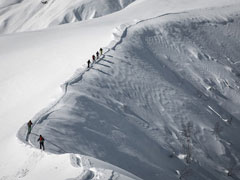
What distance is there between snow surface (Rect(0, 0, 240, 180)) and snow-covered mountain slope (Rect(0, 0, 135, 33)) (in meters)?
115

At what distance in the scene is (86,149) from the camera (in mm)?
23094

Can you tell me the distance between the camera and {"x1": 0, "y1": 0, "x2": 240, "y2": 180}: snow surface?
2358 cm

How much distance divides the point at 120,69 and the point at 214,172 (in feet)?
43.7

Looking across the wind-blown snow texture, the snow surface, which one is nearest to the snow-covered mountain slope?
the snow surface

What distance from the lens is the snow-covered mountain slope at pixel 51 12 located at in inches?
6570

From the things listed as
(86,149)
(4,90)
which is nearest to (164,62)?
(4,90)

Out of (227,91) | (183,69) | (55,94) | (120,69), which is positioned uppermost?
(55,94)

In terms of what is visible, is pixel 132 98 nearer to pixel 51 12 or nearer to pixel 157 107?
pixel 157 107

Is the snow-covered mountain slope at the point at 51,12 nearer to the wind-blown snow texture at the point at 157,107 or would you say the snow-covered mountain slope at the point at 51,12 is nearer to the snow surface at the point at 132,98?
the snow surface at the point at 132,98

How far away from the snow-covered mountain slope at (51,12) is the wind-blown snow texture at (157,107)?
401ft

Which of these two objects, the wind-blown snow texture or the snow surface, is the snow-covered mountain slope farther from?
the wind-blown snow texture

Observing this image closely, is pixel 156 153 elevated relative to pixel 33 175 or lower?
lower

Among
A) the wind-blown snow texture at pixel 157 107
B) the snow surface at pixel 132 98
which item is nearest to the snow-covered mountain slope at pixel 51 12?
the snow surface at pixel 132 98

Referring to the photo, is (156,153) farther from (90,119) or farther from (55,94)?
(55,94)
